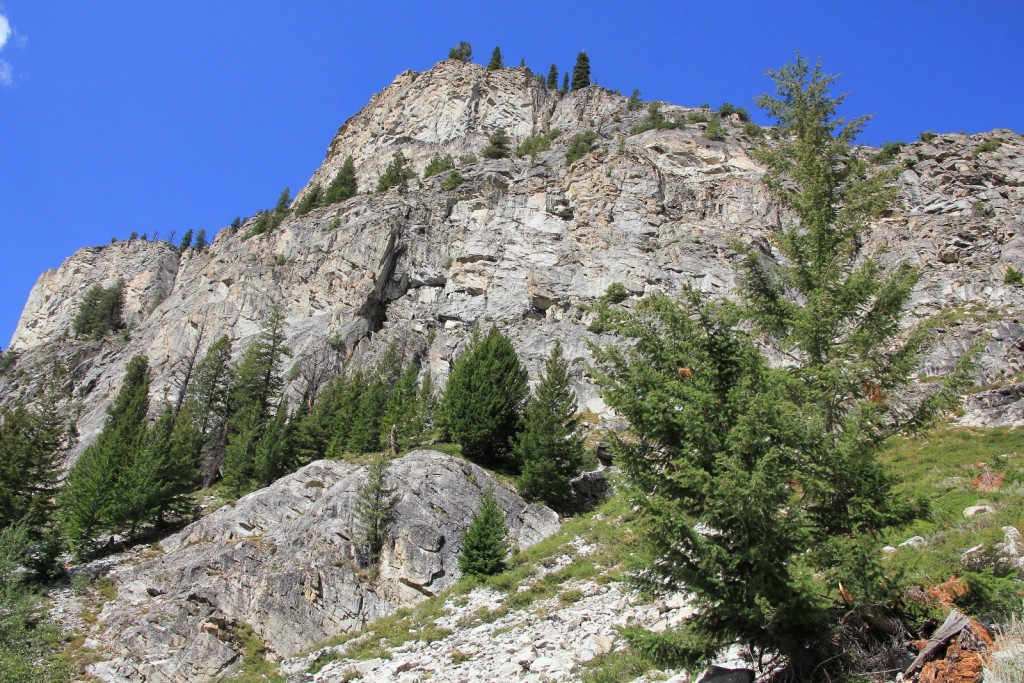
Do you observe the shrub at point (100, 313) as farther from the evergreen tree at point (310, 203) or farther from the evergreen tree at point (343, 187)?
the evergreen tree at point (343, 187)

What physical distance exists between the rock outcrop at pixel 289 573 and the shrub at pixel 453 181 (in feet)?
150

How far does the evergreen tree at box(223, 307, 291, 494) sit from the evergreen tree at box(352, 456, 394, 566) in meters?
15.6

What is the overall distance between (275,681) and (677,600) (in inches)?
441

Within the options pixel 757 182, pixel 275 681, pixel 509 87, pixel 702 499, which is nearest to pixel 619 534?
pixel 275 681

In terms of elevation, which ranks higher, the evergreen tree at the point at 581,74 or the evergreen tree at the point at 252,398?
the evergreen tree at the point at 581,74

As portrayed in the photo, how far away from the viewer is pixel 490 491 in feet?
76.6

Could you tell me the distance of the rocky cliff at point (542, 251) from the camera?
164ft

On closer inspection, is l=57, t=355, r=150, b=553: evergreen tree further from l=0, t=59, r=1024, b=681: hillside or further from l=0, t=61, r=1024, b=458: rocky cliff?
l=0, t=61, r=1024, b=458: rocky cliff

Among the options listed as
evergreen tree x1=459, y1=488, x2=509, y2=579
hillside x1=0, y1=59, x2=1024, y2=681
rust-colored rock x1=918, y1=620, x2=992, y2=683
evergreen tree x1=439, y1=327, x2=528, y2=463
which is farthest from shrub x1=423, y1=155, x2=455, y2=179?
rust-colored rock x1=918, y1=620, x2=992, y2=683

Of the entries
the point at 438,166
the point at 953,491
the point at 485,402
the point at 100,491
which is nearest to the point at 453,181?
the point at 438,166

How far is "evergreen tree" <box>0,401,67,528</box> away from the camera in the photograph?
32469 mm

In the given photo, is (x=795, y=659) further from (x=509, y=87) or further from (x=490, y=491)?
(x=509, y=87)

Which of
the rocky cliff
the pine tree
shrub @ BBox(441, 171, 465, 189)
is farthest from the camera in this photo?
shrub @ BBox(441, 171, 465, 189)

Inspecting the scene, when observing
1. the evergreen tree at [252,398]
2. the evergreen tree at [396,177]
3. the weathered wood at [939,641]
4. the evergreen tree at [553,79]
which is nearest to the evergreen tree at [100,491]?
the evergreen tree at [252,398]
